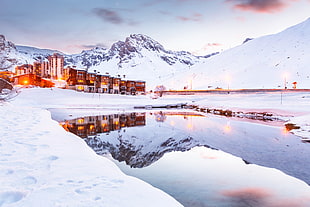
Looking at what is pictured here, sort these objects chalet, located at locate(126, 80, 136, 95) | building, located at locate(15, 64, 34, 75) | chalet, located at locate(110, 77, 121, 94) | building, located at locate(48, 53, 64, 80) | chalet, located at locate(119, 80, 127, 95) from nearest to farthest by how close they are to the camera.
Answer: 1. chalet, located at locate(110, 77, 121, 94)
2. chalet, located at locate(119, 80, 127, 95)
3. chalet, located at locate(126, 80, 136, 95)
4. building, located at locate(48, 53, 64, 80)
5. building, located at locate(15, 64, 34, 75)

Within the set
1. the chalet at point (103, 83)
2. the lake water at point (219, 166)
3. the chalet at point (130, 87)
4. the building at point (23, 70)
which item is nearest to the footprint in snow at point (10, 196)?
the lake water at point (219, 166)

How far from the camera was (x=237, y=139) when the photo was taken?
17.2 m

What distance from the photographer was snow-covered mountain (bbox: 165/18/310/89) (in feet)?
355

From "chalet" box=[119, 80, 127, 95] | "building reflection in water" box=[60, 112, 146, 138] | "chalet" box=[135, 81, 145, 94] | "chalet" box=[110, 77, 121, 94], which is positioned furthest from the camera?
"chalet" box=[135, 81, 145, 94]

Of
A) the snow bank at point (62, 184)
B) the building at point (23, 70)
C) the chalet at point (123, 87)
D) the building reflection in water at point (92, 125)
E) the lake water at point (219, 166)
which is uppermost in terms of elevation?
the building at point (23, 70)

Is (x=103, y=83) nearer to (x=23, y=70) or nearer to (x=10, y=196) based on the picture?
(x=23, y=70)

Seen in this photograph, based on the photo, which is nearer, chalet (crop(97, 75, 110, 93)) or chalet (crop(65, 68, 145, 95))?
chalet (crop(65, 68, 145, 95))

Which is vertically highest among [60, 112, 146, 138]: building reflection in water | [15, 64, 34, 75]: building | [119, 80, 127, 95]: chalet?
[15, 64, 34, 75]: building

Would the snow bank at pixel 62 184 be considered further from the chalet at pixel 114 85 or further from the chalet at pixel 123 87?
the chalet at pixel 123 87

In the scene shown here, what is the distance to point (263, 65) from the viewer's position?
419 feet

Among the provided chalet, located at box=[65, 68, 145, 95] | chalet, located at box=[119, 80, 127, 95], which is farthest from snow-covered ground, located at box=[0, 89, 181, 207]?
chalet, located at box=[119, 80, 127, 95]

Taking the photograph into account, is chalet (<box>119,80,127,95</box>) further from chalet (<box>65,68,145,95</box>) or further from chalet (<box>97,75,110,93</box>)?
chalet (<box>97,75,110,93</box>)

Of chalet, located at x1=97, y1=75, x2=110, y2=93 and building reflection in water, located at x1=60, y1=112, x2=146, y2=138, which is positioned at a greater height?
chalet, located at x1=97, y1=75, x2=110, y2=93

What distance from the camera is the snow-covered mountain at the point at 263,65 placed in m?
108
